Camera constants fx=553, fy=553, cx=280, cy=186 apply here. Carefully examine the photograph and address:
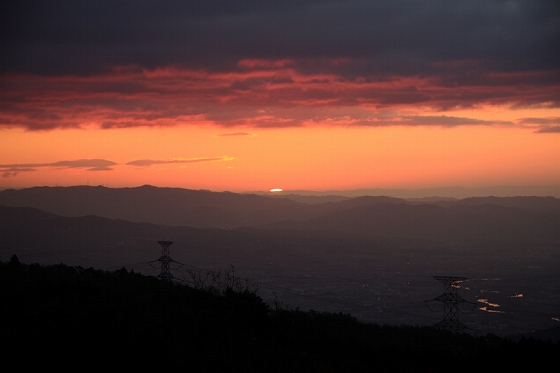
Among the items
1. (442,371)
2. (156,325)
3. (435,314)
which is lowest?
(435,314)

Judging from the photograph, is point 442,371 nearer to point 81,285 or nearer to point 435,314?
point 81,285

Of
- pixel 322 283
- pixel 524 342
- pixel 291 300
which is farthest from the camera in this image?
pixel 322 283

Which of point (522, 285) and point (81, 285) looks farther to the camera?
point (522, 285)

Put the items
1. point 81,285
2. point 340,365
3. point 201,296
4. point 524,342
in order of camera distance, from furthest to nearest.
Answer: point 201,296 < point 81,285 < point 524,342 < point 340,365

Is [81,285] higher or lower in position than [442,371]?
→ higher

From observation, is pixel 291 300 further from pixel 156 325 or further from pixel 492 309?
pixel 156 325

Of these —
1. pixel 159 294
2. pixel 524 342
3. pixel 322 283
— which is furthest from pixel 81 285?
pixel 322 283

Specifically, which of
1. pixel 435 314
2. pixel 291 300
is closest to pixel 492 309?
pixel 435 314
